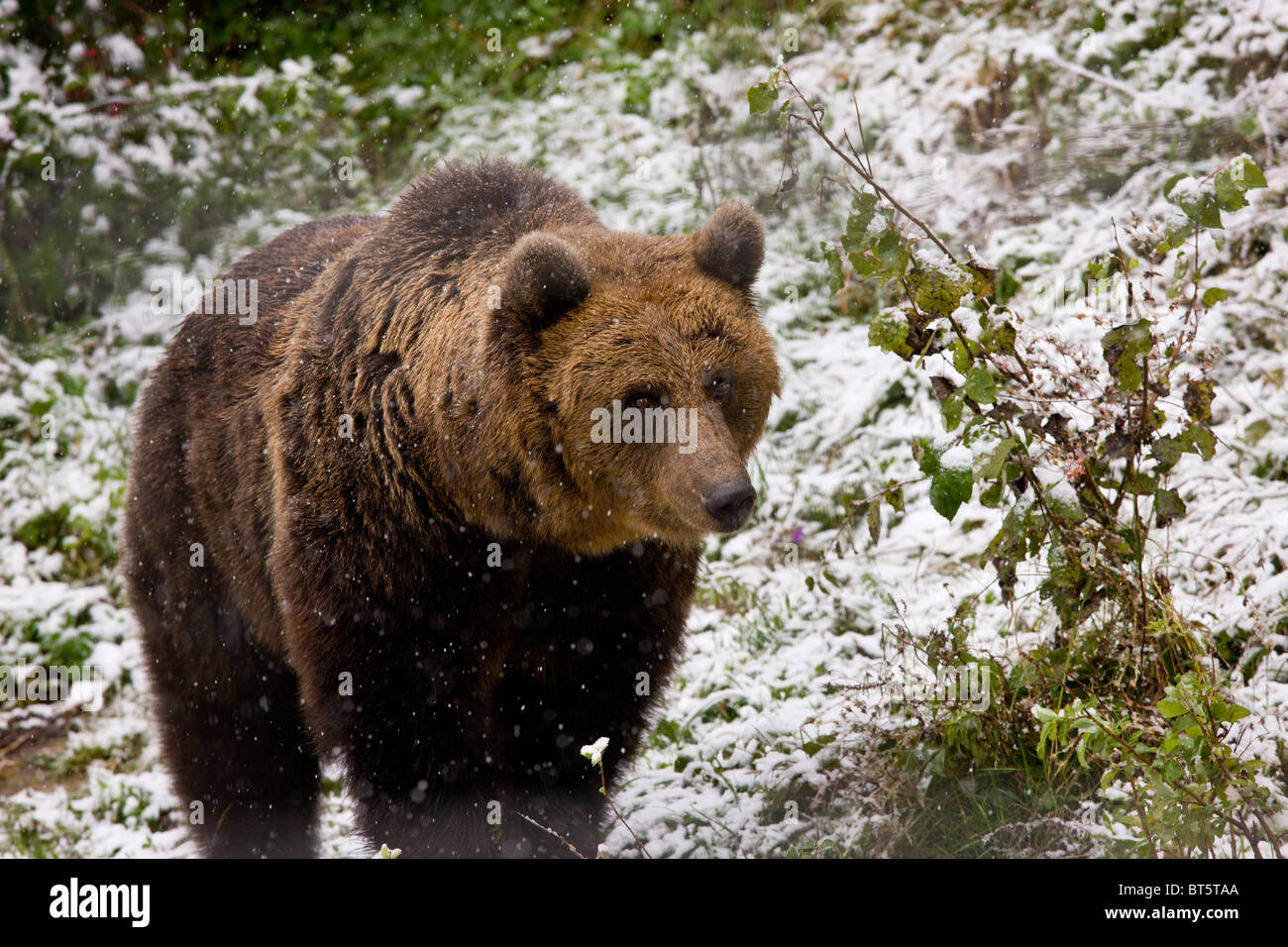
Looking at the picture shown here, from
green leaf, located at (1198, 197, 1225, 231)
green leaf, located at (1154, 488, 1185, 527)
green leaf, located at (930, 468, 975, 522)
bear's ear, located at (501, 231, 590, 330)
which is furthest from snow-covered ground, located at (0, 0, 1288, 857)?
bear's ear, located at (501, 231, 590, 330)

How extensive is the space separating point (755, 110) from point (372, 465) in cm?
171

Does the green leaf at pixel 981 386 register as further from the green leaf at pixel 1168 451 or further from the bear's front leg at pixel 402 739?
the bear's front leg at pixel 402 739

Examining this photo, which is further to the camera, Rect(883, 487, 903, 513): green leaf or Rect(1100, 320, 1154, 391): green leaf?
Rect(883, 487, 903, 513): green leaf

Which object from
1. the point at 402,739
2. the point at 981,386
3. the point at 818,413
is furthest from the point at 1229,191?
the point at 818,413

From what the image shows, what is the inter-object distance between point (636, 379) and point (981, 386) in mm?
1082

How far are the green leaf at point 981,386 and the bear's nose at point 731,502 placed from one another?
80 cm

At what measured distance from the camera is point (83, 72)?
10.2 m

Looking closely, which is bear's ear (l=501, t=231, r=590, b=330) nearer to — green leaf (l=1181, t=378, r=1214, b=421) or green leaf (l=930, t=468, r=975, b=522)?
green leaf (l=930, t=468, r=975, b=522)

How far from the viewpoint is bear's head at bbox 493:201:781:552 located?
141 inches

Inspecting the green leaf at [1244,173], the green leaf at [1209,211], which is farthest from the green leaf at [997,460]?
the green leaf at [1244,173]

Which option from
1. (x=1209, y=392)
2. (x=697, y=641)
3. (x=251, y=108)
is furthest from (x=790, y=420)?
(x=251, y=108)

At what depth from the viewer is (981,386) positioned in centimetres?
368

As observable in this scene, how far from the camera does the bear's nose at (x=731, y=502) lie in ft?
11.2

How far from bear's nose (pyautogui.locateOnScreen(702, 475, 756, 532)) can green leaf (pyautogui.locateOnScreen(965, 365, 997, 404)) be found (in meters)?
0.80
